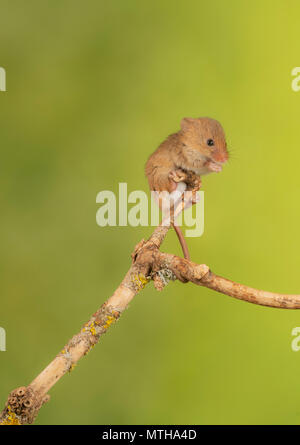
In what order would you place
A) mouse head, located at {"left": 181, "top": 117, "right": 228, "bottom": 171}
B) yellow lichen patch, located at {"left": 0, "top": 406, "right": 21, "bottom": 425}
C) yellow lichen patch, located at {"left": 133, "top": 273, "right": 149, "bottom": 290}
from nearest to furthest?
yellow lichen patch, located at {"left": 0, "top": 406, "right": 21, "bottom": 425}
yellow lichen patch, located at {"left": 133, "top": 273, "right": 149, "bottom": 290}
mouse head, located at {"left": 181, "top": 117, "right": 228, "bottom": 171}

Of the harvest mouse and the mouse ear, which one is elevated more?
the mouse ear

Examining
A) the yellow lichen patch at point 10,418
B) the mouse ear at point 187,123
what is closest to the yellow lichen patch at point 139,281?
the yellow lichen patch at point 10,418

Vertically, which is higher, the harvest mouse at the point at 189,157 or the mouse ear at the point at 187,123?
the mouse ear at the point at 187,123

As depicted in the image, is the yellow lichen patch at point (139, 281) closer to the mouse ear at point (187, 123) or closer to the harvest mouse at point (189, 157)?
the harvest mouse at point (189, 157)

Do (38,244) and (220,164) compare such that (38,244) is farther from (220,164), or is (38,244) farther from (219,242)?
(220,164)

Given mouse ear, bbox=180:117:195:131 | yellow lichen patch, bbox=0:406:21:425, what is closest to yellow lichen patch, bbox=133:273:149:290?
yellow lichen patch, bbox=0:406:21:425

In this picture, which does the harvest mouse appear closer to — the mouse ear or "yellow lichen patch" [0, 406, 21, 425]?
the mouse ear

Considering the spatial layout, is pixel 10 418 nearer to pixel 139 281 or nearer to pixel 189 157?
pixel 139 281
